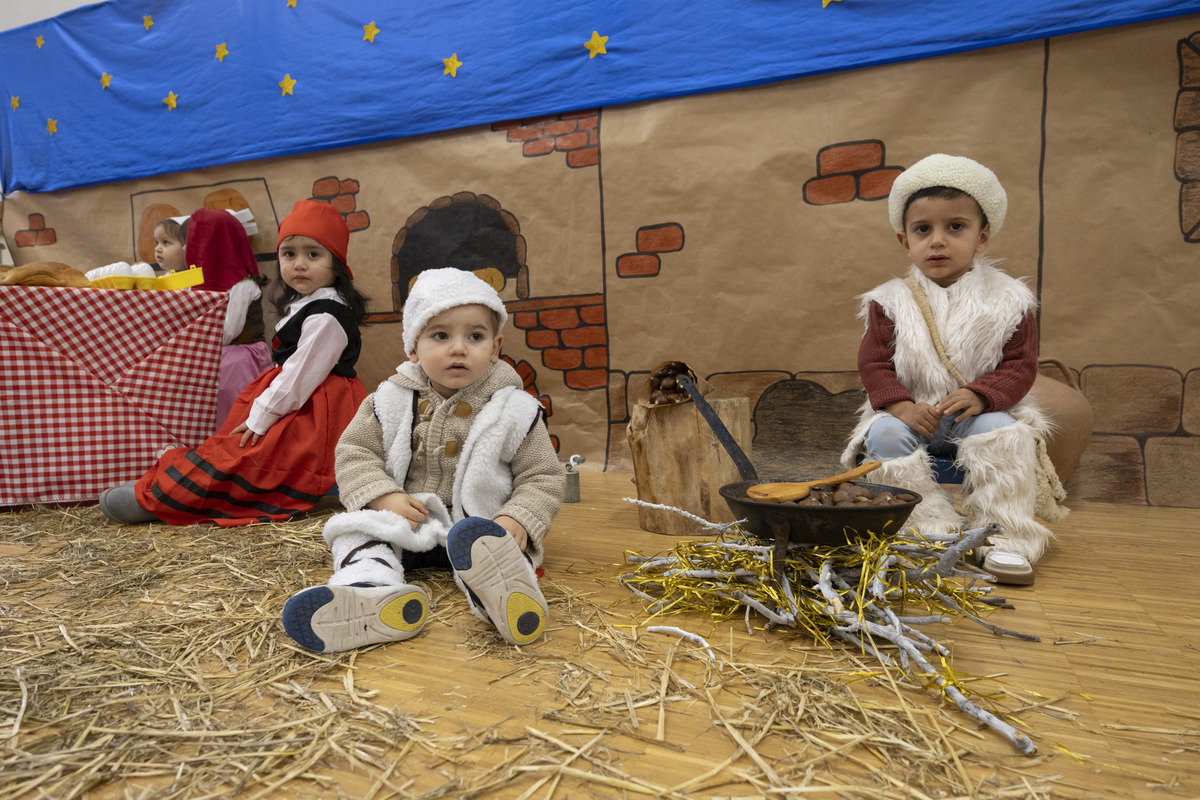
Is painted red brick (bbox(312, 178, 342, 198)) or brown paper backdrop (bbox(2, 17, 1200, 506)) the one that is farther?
painted red brick (bbox(312, 178, 342, 198))

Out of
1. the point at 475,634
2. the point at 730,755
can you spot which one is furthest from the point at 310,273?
the point at 730,755

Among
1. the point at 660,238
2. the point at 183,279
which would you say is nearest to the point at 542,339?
the point at 660,238

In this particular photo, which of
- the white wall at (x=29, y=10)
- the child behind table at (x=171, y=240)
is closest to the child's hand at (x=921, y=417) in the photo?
the child behind table at (x=171, y=240)

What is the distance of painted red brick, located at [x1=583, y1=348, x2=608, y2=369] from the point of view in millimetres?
3213

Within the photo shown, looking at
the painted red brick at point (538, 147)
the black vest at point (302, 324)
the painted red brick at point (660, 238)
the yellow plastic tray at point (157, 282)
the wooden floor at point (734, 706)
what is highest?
the painted red brick at point (538, 147)

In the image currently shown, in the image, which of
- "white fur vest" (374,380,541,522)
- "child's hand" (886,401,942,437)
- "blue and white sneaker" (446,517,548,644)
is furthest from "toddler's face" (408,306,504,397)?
"child's hand" (886,401,942,437)

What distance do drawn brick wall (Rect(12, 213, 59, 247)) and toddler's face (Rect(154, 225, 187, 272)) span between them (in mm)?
1080

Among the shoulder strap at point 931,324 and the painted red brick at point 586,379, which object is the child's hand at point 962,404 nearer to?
the shoulder strap at point 931,324

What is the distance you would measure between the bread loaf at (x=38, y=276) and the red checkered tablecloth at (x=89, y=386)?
0.11 metres

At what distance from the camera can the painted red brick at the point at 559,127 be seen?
10.3 feet

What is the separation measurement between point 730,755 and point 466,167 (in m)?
3.01

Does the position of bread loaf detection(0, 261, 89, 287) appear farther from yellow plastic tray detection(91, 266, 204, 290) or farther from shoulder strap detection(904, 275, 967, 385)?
shoulder strap detection(904, 275, 967, 385)

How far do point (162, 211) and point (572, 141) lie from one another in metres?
2.57

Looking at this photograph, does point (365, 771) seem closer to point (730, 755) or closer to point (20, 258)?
point (730, 755)
